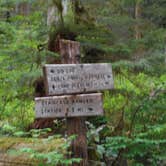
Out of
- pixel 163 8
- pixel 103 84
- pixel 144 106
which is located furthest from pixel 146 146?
pixel 163 8

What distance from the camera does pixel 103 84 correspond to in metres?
4.04

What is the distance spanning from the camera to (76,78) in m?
3.99

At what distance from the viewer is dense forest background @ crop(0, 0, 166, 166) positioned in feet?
15.4

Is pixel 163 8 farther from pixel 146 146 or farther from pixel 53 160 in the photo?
pixel 53 160

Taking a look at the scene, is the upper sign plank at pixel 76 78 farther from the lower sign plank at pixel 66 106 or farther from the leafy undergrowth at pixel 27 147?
the leafy undergrowth at pixel 27 147

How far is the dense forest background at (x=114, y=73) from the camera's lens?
469 cm

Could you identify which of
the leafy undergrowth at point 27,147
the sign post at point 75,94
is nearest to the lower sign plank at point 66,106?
the sign post at point 75,94

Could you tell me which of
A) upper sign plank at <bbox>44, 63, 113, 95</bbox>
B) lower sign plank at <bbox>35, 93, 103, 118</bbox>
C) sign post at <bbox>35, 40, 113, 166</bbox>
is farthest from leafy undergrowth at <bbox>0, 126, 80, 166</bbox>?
upper sign plank at <bbox>44, 63, 113, 95</bbox>

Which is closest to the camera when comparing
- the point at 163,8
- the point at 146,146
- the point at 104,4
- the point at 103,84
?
the point at 103,84

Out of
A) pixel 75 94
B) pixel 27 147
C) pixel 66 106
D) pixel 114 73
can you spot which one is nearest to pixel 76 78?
pixel 75 94

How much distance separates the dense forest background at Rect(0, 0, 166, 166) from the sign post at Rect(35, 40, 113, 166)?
0.46m

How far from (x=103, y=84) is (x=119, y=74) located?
1519 millimetres

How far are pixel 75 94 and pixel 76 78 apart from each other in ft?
0.55

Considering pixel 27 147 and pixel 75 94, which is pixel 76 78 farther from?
pixel 27 147
